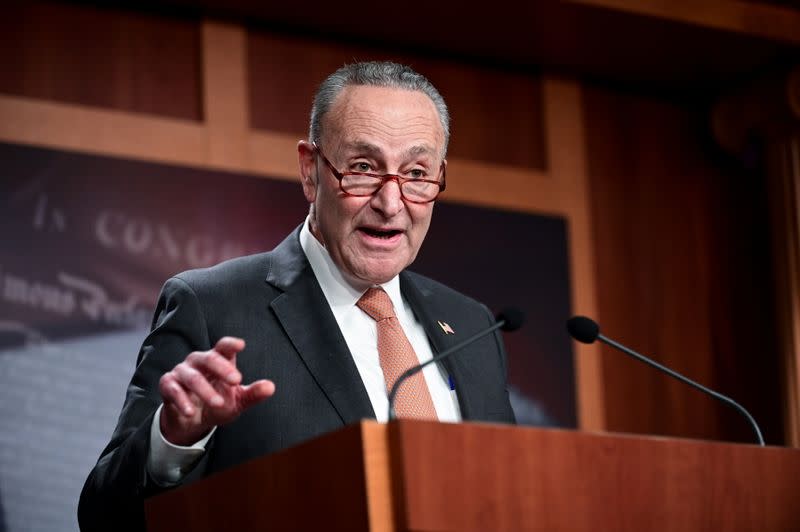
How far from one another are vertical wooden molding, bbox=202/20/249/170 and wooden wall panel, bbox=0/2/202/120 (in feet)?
0.16

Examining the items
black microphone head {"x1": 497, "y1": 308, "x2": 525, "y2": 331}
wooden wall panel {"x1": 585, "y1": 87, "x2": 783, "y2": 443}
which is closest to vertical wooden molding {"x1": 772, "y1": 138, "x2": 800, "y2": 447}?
wooden wall panel {"x1": 585, "y1": 87, "x2": 783, "y2": 443}

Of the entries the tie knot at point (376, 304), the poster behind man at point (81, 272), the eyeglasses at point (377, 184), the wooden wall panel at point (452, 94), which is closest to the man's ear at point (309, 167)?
the eyeglasses at point (377, 184)

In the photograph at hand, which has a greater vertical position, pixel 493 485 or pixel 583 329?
pixel 583 329

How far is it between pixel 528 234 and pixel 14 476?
2.13 metres

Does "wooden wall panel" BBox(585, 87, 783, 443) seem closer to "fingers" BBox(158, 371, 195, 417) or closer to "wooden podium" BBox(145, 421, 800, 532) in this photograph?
"wooden podium" BBox(145, 421, 800, 532)

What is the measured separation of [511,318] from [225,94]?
8.29 ft

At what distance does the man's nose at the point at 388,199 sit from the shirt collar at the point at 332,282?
0.16 meters

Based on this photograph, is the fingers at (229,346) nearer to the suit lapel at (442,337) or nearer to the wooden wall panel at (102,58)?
the suit lapel at (442,337)

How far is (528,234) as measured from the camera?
16.5 feet

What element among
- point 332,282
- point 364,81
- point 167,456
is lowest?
point 167,456

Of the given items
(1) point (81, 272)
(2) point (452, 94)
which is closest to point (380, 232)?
(1) point (81, 272)

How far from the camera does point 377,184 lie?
2629 mm

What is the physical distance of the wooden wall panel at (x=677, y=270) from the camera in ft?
17.1

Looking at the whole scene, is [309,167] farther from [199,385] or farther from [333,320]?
[199,385]
